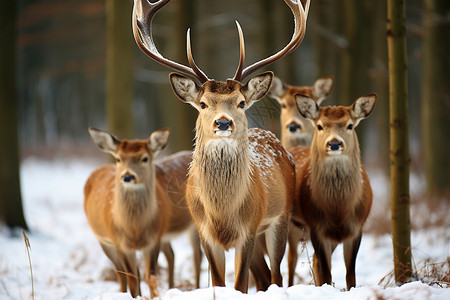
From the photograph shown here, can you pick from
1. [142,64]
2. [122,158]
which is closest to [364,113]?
[122,158]

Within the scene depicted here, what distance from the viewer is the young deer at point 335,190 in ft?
14.3

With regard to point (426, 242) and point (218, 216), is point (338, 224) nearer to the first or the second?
point (218, 216)

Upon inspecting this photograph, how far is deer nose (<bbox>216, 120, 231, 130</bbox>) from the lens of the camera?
12.0 feet

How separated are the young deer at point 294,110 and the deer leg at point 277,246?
6.09ft

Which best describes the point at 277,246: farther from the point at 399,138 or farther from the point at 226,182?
the point at 399,138

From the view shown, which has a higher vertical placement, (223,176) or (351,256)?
(223,176)

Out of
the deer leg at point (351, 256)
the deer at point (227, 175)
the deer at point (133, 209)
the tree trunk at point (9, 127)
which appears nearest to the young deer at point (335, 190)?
the deer leg at point (351, 256)

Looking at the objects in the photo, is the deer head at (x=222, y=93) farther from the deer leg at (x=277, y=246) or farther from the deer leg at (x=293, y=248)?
the deer leg at (x=293, y=248)

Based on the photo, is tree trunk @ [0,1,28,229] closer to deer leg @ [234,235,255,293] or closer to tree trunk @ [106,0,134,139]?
tree trunk @ [106,0,134,139]

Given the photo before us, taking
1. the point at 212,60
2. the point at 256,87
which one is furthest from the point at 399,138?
the point at 212,60

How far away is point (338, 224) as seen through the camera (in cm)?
435

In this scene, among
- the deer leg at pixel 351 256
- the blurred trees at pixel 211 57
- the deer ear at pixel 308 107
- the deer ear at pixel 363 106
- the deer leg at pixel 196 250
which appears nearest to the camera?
the deer leg at pixel 351 256

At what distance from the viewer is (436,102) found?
31.2 ft

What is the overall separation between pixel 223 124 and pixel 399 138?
5.76 ft
